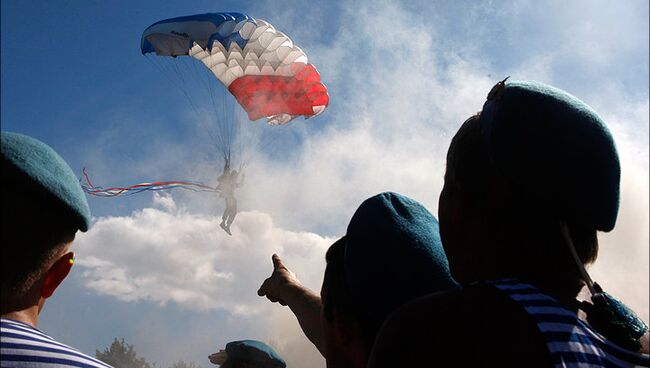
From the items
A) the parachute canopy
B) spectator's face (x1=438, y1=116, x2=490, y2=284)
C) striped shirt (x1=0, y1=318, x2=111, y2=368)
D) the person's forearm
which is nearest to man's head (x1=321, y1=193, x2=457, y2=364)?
spectator's face (x1=438, y1=116, x2=490, y2=284)

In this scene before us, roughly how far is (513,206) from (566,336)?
0.40m

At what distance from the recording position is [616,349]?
1.36 metres

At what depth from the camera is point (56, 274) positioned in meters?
2.12

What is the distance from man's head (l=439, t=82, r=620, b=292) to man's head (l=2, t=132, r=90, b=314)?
5.19 ft

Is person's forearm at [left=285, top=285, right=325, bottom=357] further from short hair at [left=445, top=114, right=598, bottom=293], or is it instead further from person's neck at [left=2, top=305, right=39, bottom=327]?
short hair at [left=445, top=114, right=598, bottom=293]

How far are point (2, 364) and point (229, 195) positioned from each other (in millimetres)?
20980

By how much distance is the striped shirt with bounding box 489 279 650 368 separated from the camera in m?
1.21

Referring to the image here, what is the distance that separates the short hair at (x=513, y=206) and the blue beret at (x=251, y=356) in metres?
4.39

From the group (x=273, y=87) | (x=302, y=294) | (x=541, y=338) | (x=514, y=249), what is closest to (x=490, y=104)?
(x=514, y=249)

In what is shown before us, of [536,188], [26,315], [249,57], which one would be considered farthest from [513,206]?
[249,57]

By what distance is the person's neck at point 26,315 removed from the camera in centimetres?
197

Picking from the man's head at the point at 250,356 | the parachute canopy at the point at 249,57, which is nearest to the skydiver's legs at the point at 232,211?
the parachute canopy at the point at 249,57

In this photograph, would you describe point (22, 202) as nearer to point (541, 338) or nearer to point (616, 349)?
point (541, 338)

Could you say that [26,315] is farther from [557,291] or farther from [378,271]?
[557,291]
